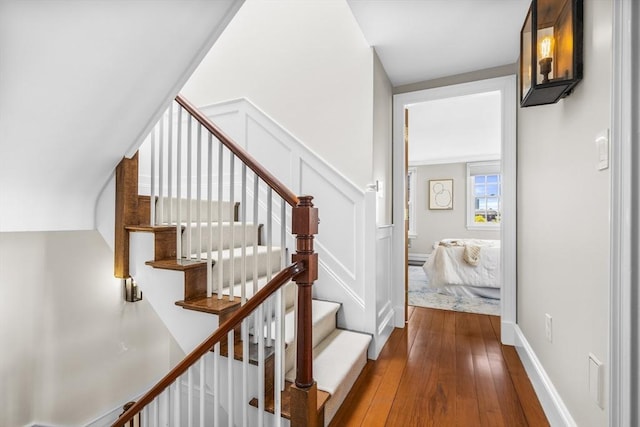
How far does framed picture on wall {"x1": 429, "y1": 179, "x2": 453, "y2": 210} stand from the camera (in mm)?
7070

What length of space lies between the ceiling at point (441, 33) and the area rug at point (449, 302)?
8.21 ft

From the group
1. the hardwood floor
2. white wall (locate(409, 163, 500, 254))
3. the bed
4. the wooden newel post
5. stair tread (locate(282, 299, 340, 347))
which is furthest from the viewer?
white wall (locate(409, 163, 500, 254))

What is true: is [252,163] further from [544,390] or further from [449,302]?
[449,302]

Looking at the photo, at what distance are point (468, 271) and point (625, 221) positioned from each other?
10.8ft

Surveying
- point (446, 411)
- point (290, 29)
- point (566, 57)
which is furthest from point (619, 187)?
point (290, 29)

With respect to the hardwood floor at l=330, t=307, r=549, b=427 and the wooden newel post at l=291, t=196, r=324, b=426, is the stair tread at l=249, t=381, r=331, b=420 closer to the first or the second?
the wooden newel post at l=291, t=196, r=324, b=426

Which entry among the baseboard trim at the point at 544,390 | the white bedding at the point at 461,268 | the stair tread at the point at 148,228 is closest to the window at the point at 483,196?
the white bedding at the point at 461,268

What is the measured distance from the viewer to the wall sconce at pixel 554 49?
1.28 metres

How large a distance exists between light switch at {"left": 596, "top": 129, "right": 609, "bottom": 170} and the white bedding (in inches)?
122

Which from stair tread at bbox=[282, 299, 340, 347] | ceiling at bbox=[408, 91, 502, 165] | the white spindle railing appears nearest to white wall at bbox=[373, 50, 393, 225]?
ceiling at bbox=[408, 91, 502, 165]

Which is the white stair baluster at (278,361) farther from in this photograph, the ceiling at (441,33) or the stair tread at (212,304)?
the ceiling at (441,33)

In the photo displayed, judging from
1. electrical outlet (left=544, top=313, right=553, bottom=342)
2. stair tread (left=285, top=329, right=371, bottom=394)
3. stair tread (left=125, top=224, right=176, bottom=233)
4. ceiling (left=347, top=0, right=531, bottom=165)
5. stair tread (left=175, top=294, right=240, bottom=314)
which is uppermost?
ceiling (left=347, top=0, right=531, bottom=165)

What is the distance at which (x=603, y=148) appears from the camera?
1067mm

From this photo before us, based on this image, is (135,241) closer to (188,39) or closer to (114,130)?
(114,130)
